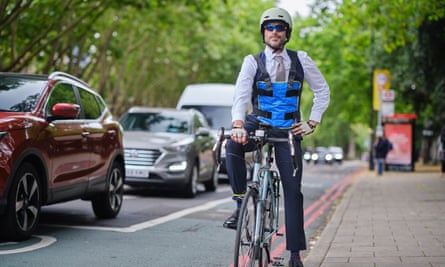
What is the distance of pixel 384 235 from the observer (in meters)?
9.26

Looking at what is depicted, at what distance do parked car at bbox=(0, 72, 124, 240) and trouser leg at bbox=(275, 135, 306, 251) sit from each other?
2817 mm

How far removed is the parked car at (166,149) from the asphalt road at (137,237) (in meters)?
1.09

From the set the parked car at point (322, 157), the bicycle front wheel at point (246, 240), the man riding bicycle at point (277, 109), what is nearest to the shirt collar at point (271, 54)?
the man riding bicycle at point (277, 109)

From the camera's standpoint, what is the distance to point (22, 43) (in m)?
24.0

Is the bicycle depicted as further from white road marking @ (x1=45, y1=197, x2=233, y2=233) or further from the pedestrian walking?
the pedestrian walking

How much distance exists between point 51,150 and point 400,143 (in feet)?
93.7

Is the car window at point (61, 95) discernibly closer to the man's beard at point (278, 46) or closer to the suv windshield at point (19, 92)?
the suv windshield at point (19, 92)

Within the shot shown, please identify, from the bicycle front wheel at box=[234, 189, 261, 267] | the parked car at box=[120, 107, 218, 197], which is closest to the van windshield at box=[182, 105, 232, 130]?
the parked car at box=[120, 107, 218, 197]

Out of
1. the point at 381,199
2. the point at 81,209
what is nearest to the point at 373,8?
the point at 381,199

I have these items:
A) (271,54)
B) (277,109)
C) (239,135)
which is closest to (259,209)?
(239,135)

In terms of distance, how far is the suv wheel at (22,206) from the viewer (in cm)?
751

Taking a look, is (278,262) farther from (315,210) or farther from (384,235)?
(315,210)

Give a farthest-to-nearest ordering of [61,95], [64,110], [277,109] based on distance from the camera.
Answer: [61,95]
[64,110]
[277,109]

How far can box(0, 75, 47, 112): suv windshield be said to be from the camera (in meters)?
8.30
